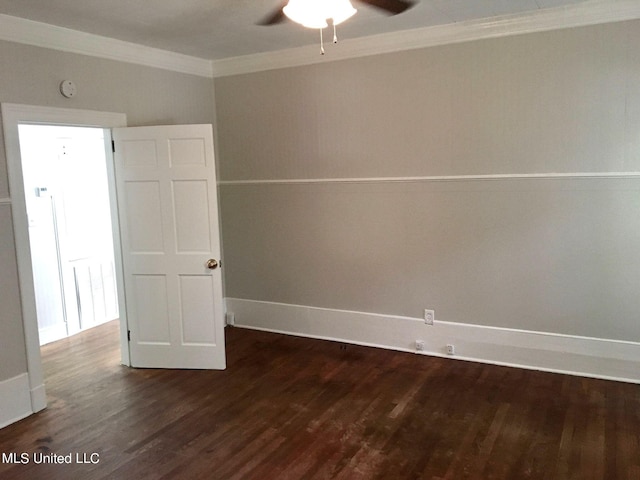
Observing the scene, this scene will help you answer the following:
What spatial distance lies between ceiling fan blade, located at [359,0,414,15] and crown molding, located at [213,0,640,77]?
1.87ft

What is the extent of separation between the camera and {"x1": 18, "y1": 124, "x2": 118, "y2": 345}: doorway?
15.8 feet

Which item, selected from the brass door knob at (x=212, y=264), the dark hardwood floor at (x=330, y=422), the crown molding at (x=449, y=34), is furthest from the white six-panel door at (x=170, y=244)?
the crown molding at (x=449, y=34)

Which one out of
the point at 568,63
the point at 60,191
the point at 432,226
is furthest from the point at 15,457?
the point at 568,63

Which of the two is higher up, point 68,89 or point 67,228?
point 68,89

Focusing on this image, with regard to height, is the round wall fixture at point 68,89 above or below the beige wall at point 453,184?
above

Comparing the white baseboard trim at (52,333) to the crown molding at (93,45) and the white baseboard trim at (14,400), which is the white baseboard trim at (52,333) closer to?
the white baseboard trim at (14,400)

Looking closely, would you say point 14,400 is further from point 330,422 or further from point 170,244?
point 330,422

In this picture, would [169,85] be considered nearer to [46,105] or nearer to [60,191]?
[46,105]

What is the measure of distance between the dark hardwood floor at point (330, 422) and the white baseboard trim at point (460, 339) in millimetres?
109

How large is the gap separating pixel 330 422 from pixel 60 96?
3004 mm

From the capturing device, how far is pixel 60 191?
197 inches

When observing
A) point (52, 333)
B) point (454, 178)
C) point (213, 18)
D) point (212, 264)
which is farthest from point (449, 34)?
point (52, 333)

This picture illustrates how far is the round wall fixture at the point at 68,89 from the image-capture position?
3.48 m

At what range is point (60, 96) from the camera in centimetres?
350
